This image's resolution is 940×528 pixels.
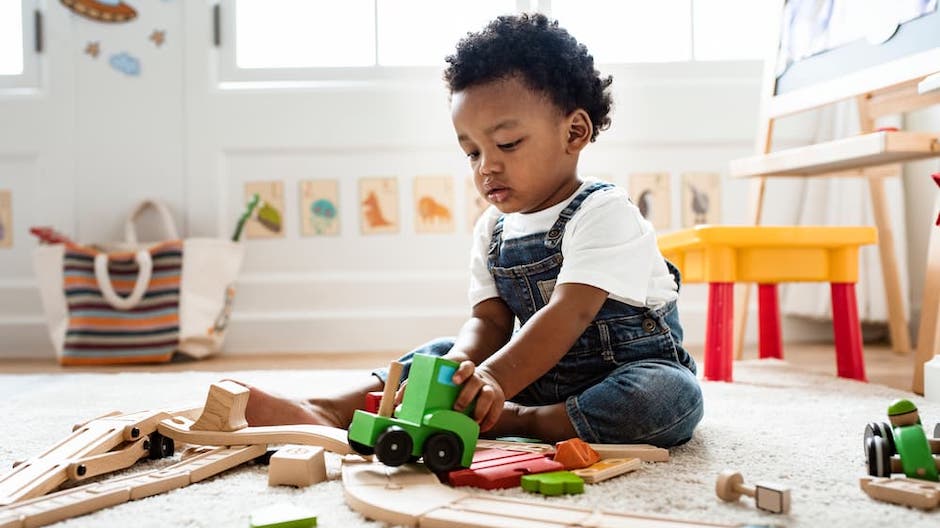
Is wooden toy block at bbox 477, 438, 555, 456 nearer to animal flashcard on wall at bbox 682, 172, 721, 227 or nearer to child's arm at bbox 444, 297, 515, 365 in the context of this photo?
child's arm at bbox 444, 297, 515, 365

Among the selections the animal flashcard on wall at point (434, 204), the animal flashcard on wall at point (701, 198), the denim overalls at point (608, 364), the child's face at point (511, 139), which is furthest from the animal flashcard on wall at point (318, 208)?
the child's face at point (511, 139)

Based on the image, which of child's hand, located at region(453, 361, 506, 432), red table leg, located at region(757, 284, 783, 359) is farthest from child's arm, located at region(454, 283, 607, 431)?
red table leg, located at region(757, 284, 783, 359)

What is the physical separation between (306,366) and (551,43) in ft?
3.47

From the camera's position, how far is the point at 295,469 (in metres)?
0.69

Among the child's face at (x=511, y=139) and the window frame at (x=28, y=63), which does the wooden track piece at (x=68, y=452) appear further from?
the window frame at (x=28, y=63)

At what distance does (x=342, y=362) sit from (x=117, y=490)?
1.24m

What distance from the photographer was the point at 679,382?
34.5 inches

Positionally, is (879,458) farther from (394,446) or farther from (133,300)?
(133,300)

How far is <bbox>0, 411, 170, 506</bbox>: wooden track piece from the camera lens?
0.65 meters

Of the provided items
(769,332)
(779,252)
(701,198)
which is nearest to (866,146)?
(779,252)

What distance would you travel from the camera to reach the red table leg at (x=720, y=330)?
1.42 m

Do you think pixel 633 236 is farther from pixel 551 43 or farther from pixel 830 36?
pixel 830 36

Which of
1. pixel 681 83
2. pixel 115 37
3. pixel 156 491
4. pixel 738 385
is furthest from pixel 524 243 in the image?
pixel 115 37

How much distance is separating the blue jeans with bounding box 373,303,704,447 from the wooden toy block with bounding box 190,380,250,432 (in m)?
0.23
